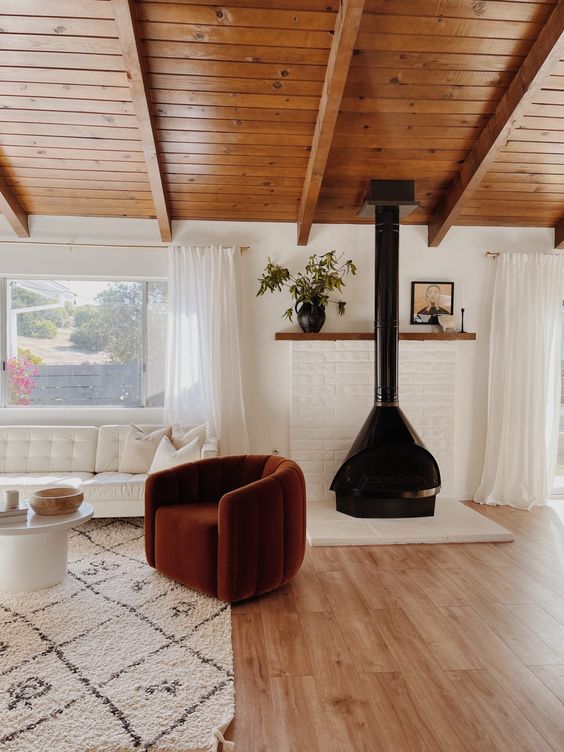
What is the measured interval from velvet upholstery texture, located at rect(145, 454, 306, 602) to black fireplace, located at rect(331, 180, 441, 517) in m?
1.15

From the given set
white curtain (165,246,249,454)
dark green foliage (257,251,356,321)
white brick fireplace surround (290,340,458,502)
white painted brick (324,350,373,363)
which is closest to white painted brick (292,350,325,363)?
white brick fireplace surround (290,340,458,502)

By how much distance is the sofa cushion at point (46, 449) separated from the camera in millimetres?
4527

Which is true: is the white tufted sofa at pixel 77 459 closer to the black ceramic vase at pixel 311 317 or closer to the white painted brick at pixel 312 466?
the white painted brick at pixel 312 466

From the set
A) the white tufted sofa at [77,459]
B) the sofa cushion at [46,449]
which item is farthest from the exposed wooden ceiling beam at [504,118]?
the sofa cushion at [46,449]

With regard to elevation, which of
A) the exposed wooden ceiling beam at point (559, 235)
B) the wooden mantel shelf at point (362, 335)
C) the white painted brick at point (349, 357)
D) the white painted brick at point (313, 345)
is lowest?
the white painted brick at point (349, 357)

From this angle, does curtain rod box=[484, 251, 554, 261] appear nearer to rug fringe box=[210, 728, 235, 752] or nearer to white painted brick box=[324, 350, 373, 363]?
white painted brick box=[324, 350, 373, 363]

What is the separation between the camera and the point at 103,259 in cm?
507

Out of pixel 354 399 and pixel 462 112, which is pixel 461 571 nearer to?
pixel 354 399

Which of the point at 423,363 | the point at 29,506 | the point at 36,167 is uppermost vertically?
the point at 36,167

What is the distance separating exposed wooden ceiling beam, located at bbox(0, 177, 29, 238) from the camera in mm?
4484

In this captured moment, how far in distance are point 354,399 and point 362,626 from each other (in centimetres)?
255

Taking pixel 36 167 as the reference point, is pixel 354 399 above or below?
below

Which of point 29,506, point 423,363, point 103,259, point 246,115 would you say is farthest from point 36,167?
point 423,363

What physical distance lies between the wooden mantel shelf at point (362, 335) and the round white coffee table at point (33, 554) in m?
2.39
